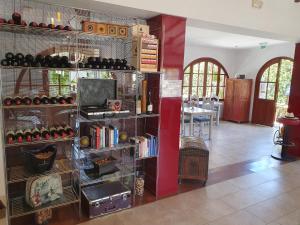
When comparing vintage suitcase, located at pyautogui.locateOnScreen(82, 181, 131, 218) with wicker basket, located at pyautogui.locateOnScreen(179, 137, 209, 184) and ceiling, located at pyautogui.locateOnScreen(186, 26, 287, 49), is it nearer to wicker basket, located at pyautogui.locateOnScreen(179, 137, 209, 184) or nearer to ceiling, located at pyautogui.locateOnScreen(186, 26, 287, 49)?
wicker basket, located at pyautogui.locateOnScreen(179, 137, 209, 184)

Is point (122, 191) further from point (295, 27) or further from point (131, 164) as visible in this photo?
point (295, 27)

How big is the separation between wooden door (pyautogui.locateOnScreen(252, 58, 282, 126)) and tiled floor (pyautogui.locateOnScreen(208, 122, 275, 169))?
0.43 meters

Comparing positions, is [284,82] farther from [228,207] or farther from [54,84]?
[54,84]

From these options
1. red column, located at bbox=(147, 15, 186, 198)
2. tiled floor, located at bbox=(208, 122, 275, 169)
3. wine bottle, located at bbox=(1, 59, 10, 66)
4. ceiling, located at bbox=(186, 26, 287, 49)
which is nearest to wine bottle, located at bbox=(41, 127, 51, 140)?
wine bottle, located at bbox=(1, 59, 10, 66)

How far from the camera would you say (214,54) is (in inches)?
311

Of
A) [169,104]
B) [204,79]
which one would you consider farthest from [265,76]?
[169,104]

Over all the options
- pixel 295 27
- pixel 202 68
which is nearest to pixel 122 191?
pixel 295 27

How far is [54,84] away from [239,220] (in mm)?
2412

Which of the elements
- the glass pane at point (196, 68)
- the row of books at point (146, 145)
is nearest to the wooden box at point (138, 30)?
the row of books at point (146, 145)

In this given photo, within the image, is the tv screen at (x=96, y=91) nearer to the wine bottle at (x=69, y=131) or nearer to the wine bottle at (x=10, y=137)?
the wine bottle at (x=69, y=131)

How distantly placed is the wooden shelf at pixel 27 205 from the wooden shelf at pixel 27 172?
319mm

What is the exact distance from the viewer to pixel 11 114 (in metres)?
2.31

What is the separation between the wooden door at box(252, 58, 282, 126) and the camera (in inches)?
286

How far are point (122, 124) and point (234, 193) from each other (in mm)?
1706
